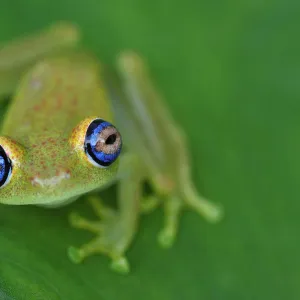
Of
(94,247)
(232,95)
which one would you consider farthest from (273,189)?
(94,247)

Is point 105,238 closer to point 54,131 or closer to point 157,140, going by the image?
point 54,131

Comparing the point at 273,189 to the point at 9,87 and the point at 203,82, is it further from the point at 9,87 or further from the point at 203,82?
the point at 9,87

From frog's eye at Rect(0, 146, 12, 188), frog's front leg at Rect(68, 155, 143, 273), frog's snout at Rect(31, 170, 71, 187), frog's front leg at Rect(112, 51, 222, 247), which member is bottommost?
frog's eye at Rect(0, 146, 12, 188)

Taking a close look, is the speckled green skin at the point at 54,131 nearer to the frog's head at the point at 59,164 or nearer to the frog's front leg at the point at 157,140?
the frog's head at the point at 59,164

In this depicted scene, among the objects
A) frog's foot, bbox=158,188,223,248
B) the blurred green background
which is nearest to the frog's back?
the blurred green background

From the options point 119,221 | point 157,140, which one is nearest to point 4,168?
point 119,221

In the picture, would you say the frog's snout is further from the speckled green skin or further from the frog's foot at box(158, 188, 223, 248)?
the frog's foot at box(158, 188, 223, 248)

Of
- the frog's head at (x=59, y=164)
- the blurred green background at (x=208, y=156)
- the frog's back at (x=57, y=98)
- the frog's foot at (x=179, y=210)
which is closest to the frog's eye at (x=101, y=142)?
the frog's head at (x=59, y=164)
